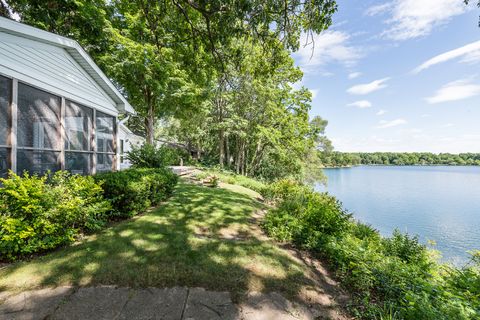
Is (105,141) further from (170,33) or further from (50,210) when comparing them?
(50,210)

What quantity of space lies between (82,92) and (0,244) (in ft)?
15.5

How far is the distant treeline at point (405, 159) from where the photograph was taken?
3231 inches

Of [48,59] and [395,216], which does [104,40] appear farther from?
[395,216]

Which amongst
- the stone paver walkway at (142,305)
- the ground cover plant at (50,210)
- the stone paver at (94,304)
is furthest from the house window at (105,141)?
the stone paver at (94,304)

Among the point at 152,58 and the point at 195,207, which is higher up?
the point at 152,58

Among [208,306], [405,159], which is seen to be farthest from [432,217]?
[405,159]

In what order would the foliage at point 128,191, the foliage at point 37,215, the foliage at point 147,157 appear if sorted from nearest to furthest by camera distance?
the foliage at point 37,215, the foliage at point 128,191, the foliage at point 147,157

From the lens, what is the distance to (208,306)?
2436 mm

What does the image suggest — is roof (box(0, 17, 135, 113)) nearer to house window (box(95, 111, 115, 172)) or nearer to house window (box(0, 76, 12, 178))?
house window (box(95, 111, 115, 172))

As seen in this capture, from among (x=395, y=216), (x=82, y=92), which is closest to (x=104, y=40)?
(x=82, y=92)

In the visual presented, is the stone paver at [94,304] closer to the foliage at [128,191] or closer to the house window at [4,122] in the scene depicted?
the foliage at [128,191]

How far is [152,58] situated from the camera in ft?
36.9

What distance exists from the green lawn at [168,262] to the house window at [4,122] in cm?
228

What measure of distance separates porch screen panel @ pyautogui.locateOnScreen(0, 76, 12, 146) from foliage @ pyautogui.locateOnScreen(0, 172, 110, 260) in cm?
117
